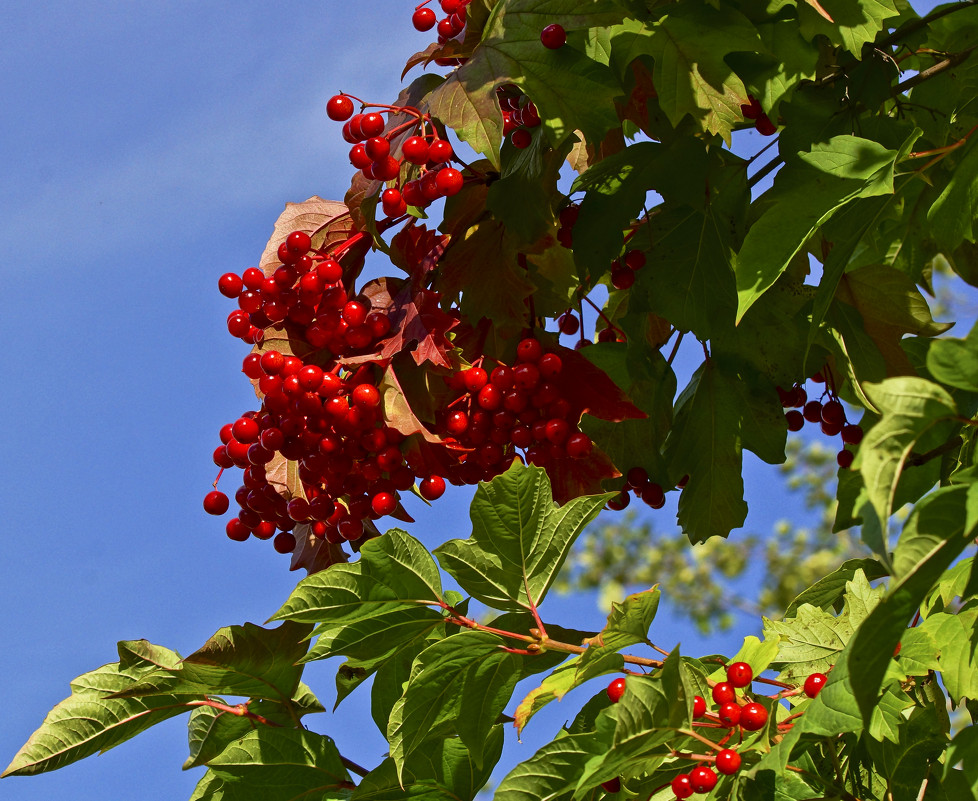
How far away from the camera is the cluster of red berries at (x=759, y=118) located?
2106 mm

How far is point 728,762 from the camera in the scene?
1338 mm

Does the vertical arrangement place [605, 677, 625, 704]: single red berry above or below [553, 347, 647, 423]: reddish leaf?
below

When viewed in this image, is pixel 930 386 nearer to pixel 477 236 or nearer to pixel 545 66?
pixel 545 66

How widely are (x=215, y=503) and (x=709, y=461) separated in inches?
46.2

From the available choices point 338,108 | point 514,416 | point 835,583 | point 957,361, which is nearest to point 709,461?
point 835,583

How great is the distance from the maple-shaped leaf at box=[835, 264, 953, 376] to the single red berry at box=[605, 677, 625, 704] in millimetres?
1048

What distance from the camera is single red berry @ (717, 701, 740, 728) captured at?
56.8 inches

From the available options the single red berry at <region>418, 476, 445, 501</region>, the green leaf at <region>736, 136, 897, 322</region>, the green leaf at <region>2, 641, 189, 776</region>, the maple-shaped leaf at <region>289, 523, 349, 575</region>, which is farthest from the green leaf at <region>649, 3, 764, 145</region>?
the green leaf at <region>2, 641, 189, 776</region>

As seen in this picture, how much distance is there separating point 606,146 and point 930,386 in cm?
143

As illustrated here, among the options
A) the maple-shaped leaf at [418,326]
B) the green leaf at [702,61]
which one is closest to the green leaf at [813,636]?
the maple-shaped leaf at [418,326]

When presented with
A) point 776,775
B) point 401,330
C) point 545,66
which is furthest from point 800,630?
point 545,66

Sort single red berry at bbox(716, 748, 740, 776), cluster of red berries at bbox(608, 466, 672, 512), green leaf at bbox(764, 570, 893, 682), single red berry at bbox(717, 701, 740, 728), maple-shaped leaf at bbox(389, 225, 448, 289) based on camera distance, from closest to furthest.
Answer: single red berry at bbox(716, 748, 740, 776) < single red berry at bbox(717, 701, 740, 728) < green leaf at bbox(764, 570, 893, 682) < maple-shaped leaf at bbox(389, 225, 448, 289) < cluster of red berries at bbox(608, 466, 672, 512)

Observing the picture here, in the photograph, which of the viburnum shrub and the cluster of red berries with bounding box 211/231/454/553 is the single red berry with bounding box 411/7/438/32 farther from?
the cluster of red berries with bounding box 211/231/454/553

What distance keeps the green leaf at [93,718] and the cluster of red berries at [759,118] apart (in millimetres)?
1651
